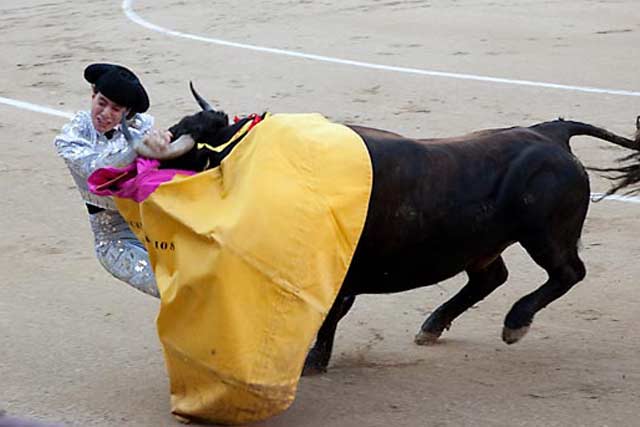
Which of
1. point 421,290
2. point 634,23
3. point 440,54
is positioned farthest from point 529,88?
point 421,290

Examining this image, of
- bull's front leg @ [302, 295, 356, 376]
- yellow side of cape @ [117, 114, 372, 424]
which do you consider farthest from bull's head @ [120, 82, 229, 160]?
bull's front leg @ [302, 295, 356, 376]

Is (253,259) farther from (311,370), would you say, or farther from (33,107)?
(33,107)

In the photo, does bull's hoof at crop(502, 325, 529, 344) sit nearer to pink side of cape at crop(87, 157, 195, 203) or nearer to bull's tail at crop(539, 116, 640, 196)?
bull's tail at crop(539, 116, 640, 196)

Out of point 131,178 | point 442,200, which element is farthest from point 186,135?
point 442,200

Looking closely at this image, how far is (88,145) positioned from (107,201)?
0.21m

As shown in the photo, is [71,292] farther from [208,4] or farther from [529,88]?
[208,4]

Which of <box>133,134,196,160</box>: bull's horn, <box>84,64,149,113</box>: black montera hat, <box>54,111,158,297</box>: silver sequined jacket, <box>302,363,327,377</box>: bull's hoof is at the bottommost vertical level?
<box>302,363,327,377</box>: bull's hoof

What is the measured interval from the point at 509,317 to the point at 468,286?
334 mm

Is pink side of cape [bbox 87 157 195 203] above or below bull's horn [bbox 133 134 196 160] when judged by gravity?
below

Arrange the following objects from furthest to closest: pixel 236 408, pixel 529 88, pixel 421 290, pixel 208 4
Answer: pixel 208 4 < pixel 529 88 < pixel 421 290 < pixel 236 408

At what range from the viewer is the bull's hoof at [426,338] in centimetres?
533

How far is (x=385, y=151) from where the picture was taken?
15.3ft

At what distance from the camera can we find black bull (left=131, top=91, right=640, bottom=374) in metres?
4.66

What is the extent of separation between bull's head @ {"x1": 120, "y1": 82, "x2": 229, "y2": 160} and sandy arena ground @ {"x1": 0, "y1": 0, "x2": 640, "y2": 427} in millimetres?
874
